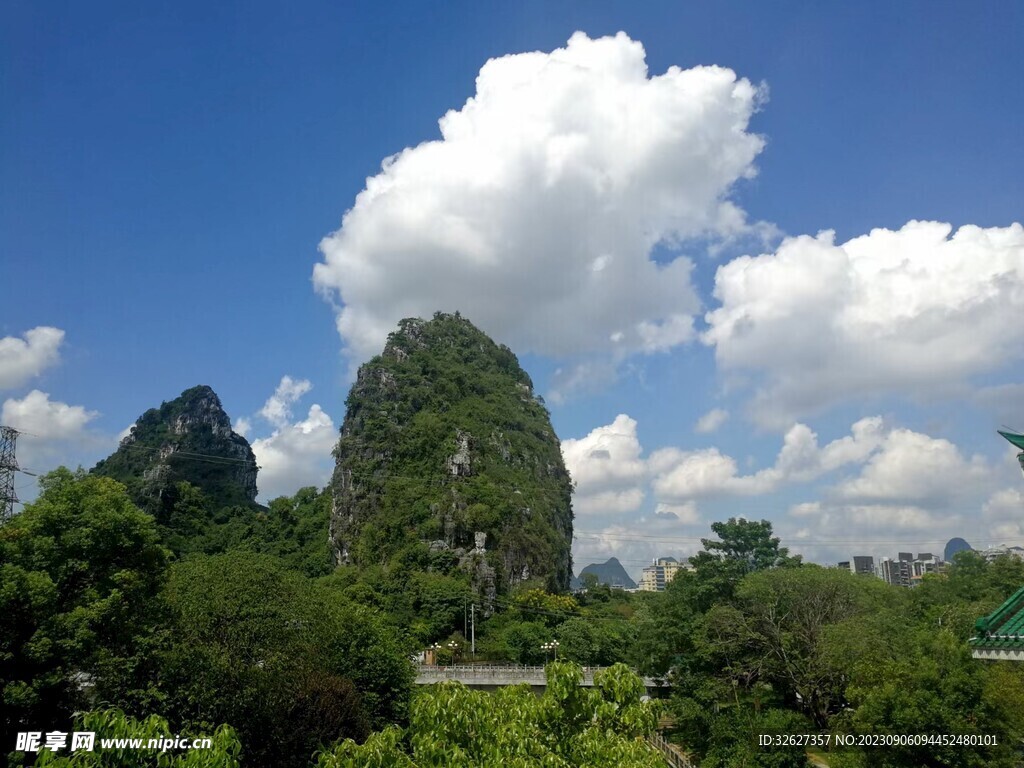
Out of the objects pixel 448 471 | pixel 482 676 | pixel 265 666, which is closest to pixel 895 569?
pixel 448 471

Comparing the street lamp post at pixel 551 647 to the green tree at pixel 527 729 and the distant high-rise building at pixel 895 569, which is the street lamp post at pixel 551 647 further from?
the distant high-rise building at pixel 895 569

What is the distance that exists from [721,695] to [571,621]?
24.4m

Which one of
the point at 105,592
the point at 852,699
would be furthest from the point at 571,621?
the point at 105,592

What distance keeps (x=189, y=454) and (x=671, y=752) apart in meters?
88.4

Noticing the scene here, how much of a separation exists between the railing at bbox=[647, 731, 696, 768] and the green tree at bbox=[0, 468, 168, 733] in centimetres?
1935

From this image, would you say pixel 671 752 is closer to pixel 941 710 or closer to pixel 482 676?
pixel 482 676

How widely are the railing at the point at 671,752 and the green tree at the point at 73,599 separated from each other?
63.5 feet

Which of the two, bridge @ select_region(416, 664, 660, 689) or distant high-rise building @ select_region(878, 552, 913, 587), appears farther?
distant high-rise building @ select_region(878, 552, 913, 587)

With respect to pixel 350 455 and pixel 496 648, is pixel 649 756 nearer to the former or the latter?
pixel 496 648

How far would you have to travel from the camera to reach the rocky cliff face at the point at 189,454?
101m

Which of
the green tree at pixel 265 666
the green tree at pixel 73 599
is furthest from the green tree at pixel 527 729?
the green tree at pixel 73 599

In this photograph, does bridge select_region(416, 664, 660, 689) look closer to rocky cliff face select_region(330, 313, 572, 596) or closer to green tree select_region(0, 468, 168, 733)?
rocky cliff face select_region(330, 313, 572, 596)

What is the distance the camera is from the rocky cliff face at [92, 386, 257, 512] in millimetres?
101125

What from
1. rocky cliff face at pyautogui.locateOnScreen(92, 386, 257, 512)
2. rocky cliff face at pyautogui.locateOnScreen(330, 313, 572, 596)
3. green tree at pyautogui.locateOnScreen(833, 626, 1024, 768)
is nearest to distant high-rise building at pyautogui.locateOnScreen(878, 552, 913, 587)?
rocky cliff face at pyautogui.locateOnScreen(330, 313, 572, 596)
